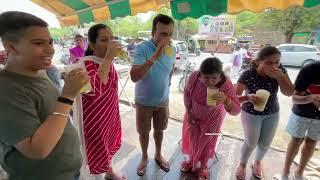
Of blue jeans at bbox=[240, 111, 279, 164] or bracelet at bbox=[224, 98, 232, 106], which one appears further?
blue jeans at bbox=[240, 111, 279, 164]

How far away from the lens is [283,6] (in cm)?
215

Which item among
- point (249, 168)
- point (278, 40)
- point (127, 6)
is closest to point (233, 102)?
point (249, 168)

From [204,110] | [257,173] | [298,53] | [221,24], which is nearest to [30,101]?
[204,110]

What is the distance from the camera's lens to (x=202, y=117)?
2.62 m

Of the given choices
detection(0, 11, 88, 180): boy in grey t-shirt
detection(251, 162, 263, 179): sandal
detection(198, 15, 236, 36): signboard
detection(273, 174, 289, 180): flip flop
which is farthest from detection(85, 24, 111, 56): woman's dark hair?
detection(198, 15, 236, 36): signboard

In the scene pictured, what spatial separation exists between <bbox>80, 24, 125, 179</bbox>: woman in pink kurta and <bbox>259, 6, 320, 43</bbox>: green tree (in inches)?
850

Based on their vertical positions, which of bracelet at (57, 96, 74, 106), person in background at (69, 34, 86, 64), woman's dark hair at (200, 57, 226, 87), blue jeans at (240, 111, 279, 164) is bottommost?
blue jeans at (240, 111, 279, 164)

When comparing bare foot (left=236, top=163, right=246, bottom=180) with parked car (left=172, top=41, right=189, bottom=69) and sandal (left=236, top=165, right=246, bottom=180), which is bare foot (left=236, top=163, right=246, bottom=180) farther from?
parked car (left=172, top=41, right=189, bottom=69)

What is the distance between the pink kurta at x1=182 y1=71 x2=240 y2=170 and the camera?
Answer: 2.42 m

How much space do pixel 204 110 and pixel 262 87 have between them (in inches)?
24.8

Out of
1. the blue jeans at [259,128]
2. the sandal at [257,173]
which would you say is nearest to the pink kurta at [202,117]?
the blue jeans at [259,128]

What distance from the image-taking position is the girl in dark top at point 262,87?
7.52 feet

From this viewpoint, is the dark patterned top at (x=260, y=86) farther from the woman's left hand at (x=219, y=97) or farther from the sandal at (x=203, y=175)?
the sandal at (x=203, y=175)

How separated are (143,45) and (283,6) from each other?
4.49ft
